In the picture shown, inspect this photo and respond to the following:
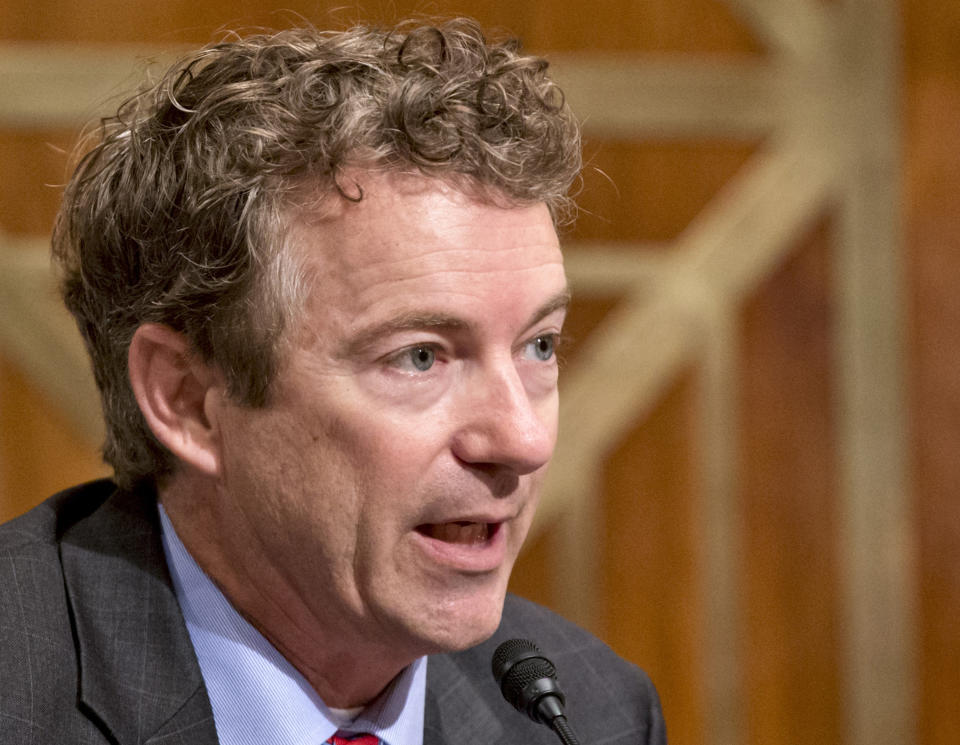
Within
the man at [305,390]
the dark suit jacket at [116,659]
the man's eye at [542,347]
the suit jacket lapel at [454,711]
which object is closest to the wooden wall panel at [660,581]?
the dark suit jacket at [116,659]

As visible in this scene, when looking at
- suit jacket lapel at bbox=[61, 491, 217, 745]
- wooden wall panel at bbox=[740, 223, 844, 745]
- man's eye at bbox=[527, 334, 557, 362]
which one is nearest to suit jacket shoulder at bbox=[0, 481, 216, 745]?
suit jacket lapel at bbox=[61, 491, 217, 745]

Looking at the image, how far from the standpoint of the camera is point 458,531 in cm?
162

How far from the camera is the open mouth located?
5.24 feet

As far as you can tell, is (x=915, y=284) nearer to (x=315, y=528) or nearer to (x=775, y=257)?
(x=775, y=257)

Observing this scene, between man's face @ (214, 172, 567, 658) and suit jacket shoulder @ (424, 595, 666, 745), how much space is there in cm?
32

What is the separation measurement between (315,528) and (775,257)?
248 cm

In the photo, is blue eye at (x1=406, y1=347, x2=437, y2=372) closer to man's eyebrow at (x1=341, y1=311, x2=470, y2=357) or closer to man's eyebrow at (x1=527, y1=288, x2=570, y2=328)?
man's eyebrow at (x1=341, y1=311, x2=470, y2=357)

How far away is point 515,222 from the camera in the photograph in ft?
5.29

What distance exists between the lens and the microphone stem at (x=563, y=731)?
150cm

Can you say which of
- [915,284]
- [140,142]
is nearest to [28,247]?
[140,142]

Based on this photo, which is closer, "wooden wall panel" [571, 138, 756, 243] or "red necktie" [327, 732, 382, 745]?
"red necktie" [327, 732, 382, 745]

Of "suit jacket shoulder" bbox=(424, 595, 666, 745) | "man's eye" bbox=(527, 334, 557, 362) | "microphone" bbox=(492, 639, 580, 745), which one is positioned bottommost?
"suit jacket shoulder" bbox=(424, 595, 666, 745)

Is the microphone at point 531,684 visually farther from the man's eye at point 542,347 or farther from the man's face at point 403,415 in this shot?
the man's eye at point 542,347

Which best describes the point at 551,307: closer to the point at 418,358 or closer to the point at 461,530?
the point at 418,358
